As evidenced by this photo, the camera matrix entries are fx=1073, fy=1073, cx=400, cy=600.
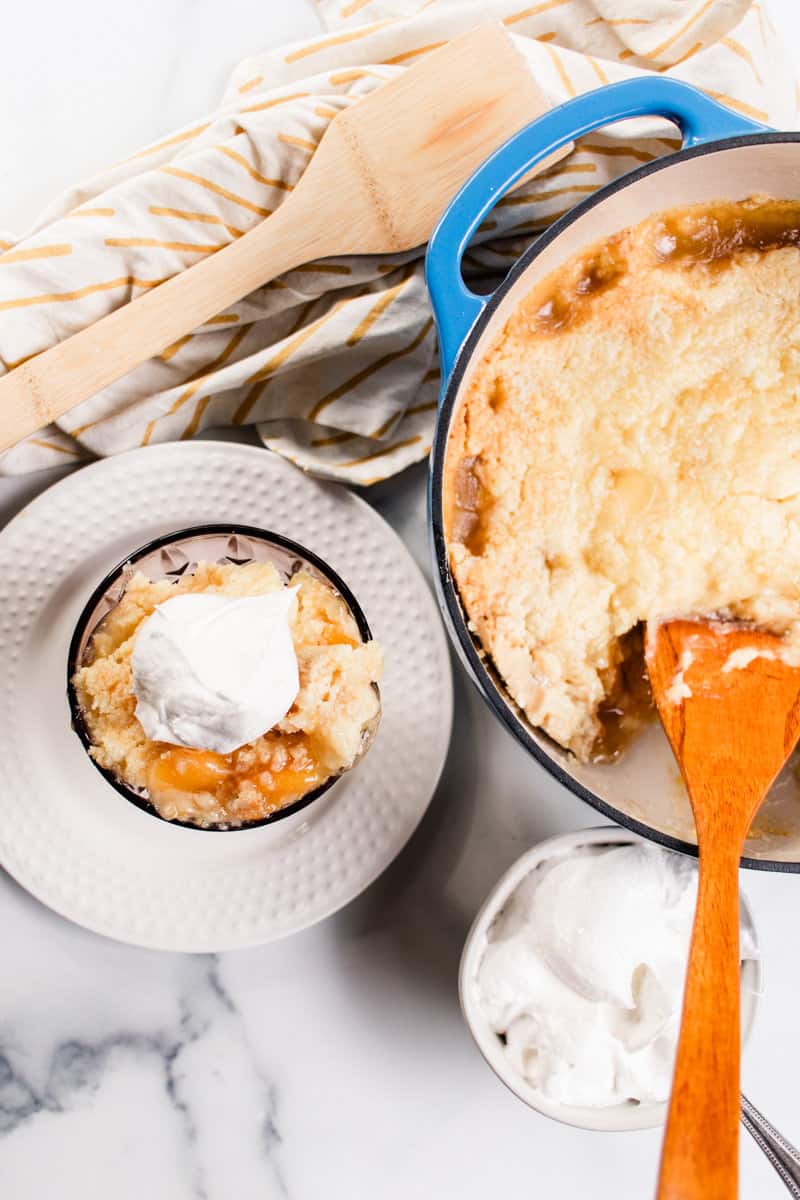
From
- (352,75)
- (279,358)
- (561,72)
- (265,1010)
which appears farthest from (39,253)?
(265,1010)

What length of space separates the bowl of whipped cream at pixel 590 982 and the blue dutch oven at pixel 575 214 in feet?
0.28

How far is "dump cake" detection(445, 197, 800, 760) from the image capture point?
1.12 meters

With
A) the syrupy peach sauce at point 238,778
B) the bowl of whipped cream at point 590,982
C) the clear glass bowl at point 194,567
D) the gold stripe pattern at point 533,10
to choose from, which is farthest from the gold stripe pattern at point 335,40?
the bowl of whipped cream at point 590,982

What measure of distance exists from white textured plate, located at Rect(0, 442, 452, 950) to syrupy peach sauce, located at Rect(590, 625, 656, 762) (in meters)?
0.18

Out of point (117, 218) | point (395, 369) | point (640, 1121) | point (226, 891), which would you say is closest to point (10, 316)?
point (117, 218)

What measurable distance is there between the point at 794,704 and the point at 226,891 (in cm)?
65

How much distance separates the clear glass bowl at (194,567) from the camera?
108 cm

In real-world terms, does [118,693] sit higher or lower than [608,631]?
higher

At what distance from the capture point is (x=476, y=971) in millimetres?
1181

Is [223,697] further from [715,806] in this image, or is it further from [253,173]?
[253,173]

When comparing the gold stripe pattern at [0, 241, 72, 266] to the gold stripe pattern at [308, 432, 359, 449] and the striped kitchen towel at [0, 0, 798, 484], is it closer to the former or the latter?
the striped kitchen towel at [0, 0, 798, 484]

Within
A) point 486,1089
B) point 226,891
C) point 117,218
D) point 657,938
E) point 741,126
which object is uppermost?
point 117,218

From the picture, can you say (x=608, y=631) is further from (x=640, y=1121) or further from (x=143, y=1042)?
(x=143, y=1042)

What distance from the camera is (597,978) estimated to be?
114 cm
